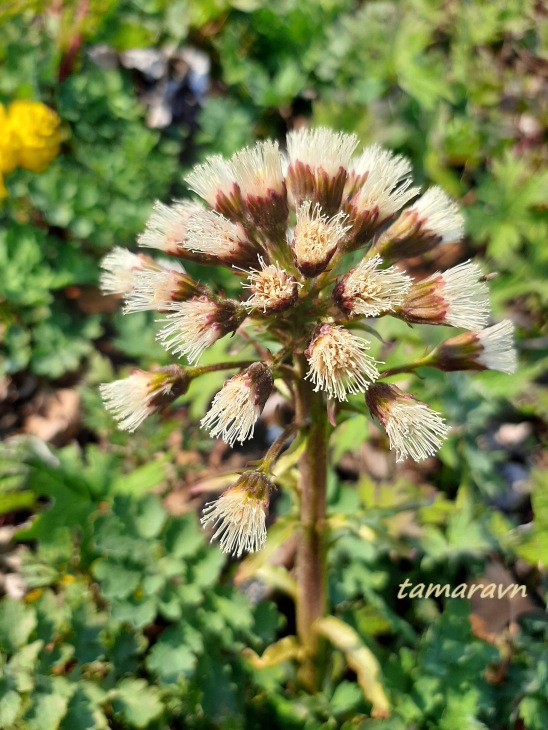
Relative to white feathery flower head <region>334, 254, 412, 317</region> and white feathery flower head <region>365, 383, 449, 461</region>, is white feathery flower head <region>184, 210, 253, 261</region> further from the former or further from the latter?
white feathery flower head <region>365, 383, 449, 461</region>

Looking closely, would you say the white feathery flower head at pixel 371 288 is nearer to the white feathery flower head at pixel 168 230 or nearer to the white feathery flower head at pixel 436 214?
the white feathery flower head at pixel 436 214

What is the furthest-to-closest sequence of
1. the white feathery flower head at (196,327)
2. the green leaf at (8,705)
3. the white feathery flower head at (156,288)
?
the green leaf at (8,705) → the white feathery flower head at (156,288) → the white feathery flower head at (196,327)

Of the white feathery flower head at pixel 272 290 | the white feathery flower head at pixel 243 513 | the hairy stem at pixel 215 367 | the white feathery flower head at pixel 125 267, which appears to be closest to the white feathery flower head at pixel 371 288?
the white feathery flower head at pixel 272 290

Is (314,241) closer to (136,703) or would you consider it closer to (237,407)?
(237,407)

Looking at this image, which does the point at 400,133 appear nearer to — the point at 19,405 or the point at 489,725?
the point at 19,405

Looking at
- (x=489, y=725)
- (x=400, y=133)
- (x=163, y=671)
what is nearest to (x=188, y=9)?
(x=400, y=133)

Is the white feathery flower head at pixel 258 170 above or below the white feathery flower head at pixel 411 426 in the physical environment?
above
